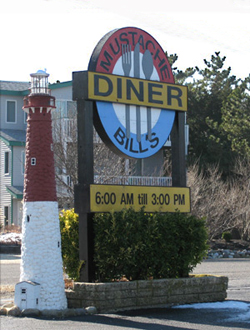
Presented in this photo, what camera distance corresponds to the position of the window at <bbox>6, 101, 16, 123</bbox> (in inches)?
1479

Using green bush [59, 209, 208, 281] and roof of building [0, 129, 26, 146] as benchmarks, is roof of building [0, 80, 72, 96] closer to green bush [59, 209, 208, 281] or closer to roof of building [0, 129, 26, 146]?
roof of building [0, 129, 26, 146]

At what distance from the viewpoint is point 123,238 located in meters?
11.8

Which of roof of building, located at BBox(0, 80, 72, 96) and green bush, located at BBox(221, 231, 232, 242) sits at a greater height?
roof of building, located at BBox(0, 80, 72, 96)

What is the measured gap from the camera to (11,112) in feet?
124

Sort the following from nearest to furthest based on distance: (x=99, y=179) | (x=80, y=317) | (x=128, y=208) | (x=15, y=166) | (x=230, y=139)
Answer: (x=80, y=317), (x=128, y=208), (x=99, y=179), (x=15, y=166), (x=230, y=139)

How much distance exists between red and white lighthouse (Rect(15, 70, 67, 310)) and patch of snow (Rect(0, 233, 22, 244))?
17975mm

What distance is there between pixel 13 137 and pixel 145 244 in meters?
25.0

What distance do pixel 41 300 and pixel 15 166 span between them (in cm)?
2563

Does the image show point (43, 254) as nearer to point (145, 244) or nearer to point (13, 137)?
point (145, 244)

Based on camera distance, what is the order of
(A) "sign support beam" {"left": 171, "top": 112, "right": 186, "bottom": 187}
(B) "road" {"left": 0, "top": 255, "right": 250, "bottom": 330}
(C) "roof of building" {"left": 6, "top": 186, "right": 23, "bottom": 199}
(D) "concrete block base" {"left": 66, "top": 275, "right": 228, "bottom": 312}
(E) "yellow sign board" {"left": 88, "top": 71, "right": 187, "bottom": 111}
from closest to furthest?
(B) "road" {"left": 0, "top": 255, "right": 250, "bottom": 330} < (D) "concrete block base" {"left": 66, "top": 275, "right": 228, "bottom": 312} < (E) "yellow sign board" {"left": 88, "top": 71, "right": 187, "bottom": 111} < (A) "sign support beam" {"left": 171, "top": 112, "right": 186, "bottom": 187} < (C) "roof of building" {"left": 6, "top": 186, "right": 23, "bottom": 199}

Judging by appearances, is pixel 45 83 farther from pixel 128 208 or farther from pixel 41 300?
pixel 41 300

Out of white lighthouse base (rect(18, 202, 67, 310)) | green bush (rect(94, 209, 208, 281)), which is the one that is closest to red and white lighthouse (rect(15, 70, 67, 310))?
white lighthouse base (rect(18, 202, 67, 310))

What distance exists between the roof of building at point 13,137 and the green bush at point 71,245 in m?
22.5

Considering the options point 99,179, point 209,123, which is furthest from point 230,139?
point 99,179
